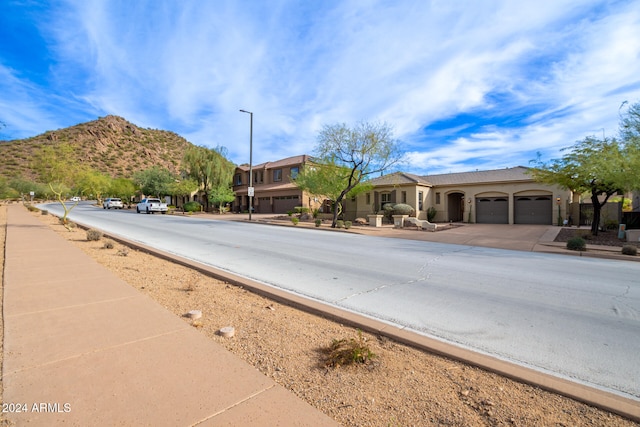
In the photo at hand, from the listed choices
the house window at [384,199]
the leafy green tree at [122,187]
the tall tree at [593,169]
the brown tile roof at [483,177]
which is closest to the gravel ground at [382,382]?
the tall tree at [593,169]

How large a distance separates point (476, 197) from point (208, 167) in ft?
104

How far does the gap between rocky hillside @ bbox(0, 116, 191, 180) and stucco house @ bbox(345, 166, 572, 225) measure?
2564 inches

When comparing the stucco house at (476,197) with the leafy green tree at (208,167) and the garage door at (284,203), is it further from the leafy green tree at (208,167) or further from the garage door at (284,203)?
the leafy green tree at (208,167)

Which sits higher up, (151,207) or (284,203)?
(284,203)

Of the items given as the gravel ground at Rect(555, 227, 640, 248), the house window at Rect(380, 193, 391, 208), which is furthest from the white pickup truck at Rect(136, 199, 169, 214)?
the gravel ground at Rect(555, 227, 640, 248)

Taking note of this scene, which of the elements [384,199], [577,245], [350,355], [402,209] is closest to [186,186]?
[384,199]

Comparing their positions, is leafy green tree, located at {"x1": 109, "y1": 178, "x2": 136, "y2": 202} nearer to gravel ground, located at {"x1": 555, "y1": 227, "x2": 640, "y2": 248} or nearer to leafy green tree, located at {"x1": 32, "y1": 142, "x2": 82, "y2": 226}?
leafy green tree, located at {"x1": 32, "y1": 142, "x2": 82, "y2": 226}

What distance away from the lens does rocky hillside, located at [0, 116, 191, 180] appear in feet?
258

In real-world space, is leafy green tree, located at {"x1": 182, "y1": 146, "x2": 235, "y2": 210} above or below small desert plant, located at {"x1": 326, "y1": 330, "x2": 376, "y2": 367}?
above

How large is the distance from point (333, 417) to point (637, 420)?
2411 millimetres

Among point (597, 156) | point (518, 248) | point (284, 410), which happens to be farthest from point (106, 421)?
point (597, 156)

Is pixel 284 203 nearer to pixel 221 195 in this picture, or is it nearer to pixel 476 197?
pixel 221 195

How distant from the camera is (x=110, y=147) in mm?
93875

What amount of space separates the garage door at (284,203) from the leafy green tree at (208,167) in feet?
27.0
